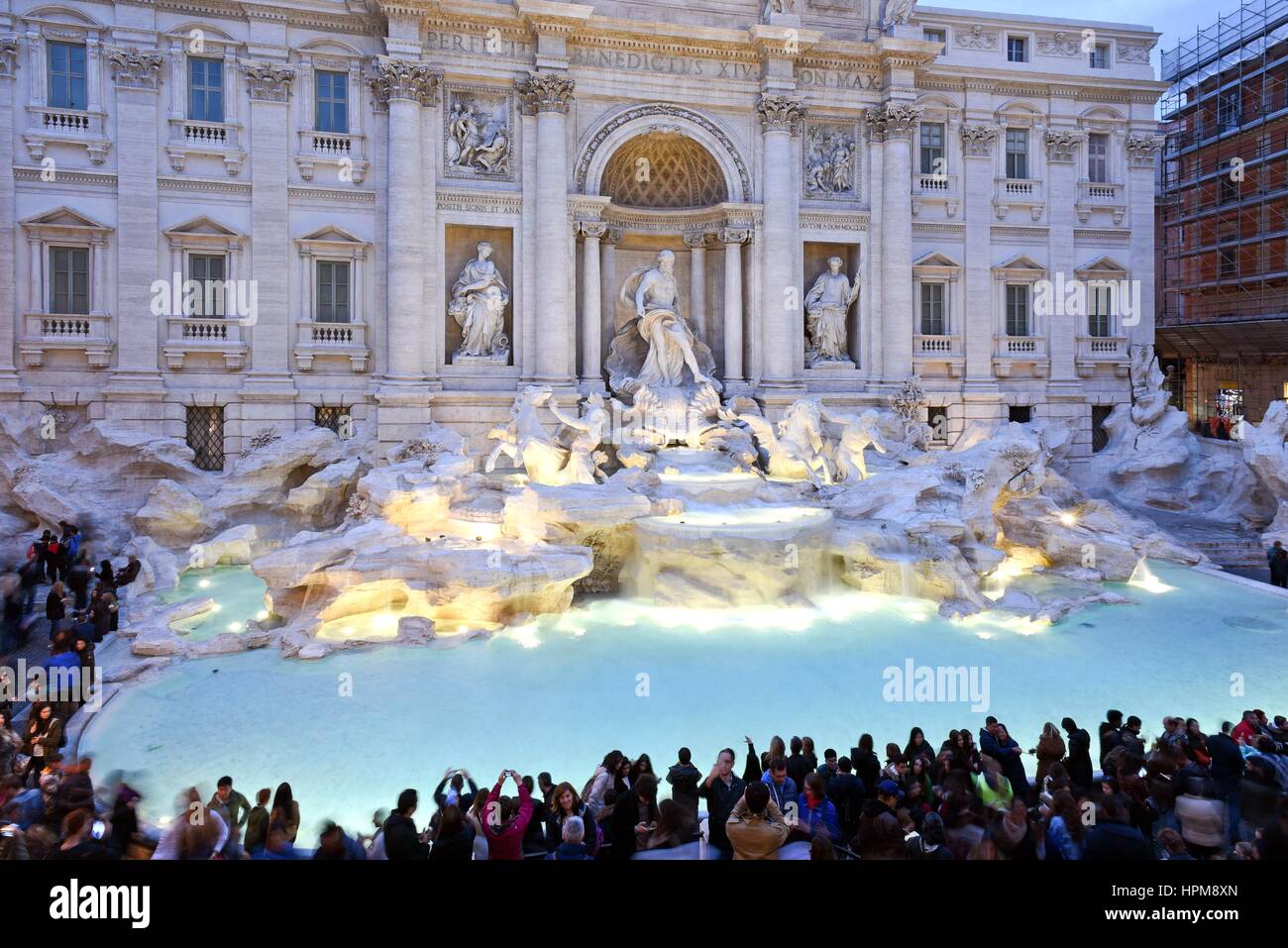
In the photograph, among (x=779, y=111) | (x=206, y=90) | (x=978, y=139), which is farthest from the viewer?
(x=978, y=139)

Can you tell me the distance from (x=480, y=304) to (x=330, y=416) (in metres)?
4.27

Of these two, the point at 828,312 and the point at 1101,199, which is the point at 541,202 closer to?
the point at 828,312

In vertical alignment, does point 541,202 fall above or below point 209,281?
above

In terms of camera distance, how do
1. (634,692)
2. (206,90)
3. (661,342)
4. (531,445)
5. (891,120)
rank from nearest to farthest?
(634,692), (531,445), (206,90), (661,342), (891,120)

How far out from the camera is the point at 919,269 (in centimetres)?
2316

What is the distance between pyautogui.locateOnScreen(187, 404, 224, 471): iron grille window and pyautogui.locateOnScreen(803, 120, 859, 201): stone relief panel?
1488 centimetres

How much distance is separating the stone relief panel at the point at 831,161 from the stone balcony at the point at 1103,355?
7.79 meters

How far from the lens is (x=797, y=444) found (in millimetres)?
18391

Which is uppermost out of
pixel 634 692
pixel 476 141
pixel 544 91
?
pixel 544 91

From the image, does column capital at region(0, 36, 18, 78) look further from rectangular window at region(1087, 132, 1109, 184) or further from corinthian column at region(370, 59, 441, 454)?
rectangular window at region(1087, 132, 1109, 184)

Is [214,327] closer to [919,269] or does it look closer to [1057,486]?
[919,269]

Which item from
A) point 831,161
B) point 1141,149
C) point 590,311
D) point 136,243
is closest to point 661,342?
point 590,311

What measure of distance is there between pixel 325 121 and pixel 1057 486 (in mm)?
18062
